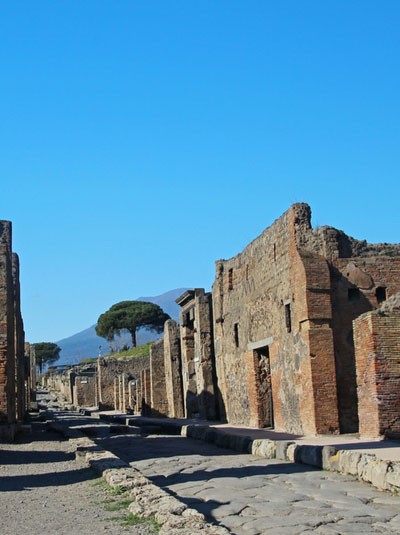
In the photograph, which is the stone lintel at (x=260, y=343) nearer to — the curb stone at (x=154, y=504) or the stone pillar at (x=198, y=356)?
the stone pillar at (x=198, y=356)

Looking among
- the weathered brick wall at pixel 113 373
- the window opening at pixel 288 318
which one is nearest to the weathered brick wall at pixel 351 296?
the window opening at pixel 288 318

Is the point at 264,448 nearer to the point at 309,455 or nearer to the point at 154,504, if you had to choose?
the point at 309,455

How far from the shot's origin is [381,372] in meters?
12.1

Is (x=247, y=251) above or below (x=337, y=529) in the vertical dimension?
above

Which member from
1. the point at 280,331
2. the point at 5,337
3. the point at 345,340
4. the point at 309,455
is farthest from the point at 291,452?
the point at 5,337

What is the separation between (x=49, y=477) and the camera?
9742 millimetres

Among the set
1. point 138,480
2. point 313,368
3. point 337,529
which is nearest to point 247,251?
point 313,368

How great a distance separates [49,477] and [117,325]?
8049 cm

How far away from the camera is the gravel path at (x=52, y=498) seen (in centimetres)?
599

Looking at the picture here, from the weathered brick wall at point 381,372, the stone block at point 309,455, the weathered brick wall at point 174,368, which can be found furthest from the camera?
the weathered brick wall at point 174,368

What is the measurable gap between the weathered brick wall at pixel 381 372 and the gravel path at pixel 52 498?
4.72 meters

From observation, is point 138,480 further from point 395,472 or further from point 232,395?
point 232,395

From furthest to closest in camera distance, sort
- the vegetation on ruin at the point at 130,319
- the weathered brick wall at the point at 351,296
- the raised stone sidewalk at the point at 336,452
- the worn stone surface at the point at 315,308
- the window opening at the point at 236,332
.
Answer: the vegetation on ruin at the point at 130,319
the window opening at the point at 236,332
the weathered brick wall at the point at 351,296
the worn stone surface at the point at 315,308
the raised stone sidewalk at the point at 336,452

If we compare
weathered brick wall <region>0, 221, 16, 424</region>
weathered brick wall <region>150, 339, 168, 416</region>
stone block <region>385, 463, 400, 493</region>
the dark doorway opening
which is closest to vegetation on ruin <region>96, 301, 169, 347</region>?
weathered brick wall <region>150, 339, 168, 416</region>
